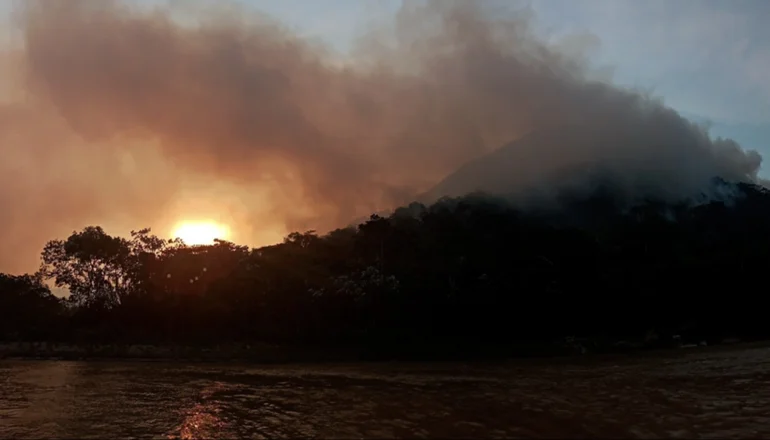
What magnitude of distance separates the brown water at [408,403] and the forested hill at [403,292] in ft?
109

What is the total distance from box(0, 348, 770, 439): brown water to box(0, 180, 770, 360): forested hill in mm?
33237

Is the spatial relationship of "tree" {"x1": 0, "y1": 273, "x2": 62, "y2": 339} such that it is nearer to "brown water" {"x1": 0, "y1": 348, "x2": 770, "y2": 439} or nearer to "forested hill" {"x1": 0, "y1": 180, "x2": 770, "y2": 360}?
"forested hill" {"x1": 0, "y1": 180, "x2": 770, "y2": 360}

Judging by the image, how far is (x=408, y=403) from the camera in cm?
3544

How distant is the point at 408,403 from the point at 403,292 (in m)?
61.5

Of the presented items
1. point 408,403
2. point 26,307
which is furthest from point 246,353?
point 408,403

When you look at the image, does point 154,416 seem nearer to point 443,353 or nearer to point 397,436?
point 397,436

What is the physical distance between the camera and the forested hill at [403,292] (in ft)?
305

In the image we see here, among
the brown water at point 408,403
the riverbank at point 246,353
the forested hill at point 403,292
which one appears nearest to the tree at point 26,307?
the forested hill at point 403,292

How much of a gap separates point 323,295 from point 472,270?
81.9ft

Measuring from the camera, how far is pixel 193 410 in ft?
115

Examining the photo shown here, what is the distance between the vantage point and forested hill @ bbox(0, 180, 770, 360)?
305 feet

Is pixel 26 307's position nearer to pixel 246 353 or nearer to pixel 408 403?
pixel 246 353

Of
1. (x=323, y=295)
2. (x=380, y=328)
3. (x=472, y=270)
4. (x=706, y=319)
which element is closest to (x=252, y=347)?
(x=323, y=295)

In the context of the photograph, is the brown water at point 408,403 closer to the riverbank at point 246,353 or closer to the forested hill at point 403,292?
the riverbank at point 246,353
